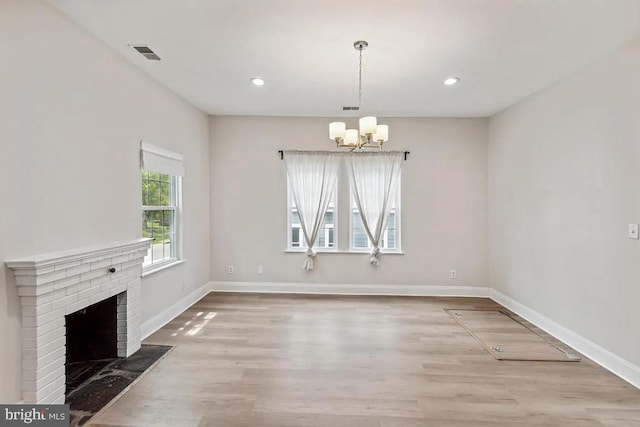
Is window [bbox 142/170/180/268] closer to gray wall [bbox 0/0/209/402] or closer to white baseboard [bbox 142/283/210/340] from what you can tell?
gray wall [bbox 0/0/209/402]

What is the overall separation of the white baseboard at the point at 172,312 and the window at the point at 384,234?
2.46m

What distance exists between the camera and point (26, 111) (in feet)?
7.29

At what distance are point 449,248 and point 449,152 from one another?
153 centimetres

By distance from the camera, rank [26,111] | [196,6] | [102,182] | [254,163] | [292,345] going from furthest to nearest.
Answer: [254,163] → [292,345] → [102,182] → [196,6] → [26,111]

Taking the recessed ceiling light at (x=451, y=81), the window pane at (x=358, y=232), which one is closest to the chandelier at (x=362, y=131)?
the recessed ceiling light at (x=451, y=81)

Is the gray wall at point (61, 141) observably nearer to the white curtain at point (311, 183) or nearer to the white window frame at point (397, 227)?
the white curtain at point (311, 183)

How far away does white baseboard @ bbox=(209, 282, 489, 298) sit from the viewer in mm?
5379

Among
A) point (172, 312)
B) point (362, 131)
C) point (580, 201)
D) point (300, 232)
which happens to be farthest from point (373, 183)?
point (172, 312)

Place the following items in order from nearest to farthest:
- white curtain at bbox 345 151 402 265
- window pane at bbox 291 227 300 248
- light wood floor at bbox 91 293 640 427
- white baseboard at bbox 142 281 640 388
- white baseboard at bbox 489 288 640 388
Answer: light wood floor at bbox 91 293 640 427 < white baseboard at bbox 489 288 640 388 < white baseboard at bbox 142 281 640 388 < white curtain at bbox 345 151 402 265 < window pane at bbox 291 227 300 248

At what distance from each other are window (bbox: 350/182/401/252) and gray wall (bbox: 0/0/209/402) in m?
2.95

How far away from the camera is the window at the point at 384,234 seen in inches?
215

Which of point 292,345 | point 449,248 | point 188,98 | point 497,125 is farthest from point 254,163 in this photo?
point 497,125

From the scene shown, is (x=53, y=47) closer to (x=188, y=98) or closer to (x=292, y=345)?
(x=188, y=98)

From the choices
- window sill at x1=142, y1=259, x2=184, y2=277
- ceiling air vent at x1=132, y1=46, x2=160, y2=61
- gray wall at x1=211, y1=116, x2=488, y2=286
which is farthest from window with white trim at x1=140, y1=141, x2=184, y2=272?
gray wall at x1=211, y1=116, x2=488, y2=286
